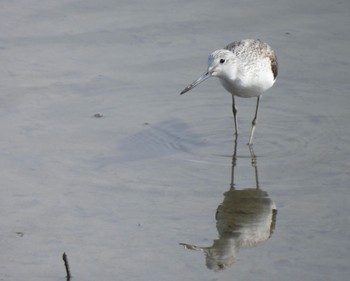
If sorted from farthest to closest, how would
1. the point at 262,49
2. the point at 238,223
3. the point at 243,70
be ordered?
the point at 262,49
the point at 243,70
the point at 238,223

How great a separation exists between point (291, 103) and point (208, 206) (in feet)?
9.02

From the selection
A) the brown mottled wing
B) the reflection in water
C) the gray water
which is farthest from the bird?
the reflection in water

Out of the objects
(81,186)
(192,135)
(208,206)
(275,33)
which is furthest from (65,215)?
(275,33)

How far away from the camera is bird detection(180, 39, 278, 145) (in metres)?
10.0

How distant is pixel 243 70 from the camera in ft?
33.4

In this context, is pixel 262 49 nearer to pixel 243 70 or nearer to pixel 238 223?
pixel 243 70

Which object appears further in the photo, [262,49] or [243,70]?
[262,49]

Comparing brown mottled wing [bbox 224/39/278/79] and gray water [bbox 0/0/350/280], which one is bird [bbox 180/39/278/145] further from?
gray water [bbox 0/0/350/280]

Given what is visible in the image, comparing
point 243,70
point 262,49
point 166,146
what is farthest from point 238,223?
point 262,49

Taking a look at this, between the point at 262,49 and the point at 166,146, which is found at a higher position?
the point at 262,49

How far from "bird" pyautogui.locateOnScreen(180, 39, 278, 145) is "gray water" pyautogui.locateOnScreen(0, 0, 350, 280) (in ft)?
1.51

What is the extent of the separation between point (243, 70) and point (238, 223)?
95.6 inches

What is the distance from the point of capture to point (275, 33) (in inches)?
498

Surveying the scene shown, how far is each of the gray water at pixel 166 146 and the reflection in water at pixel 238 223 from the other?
0.02 metres
